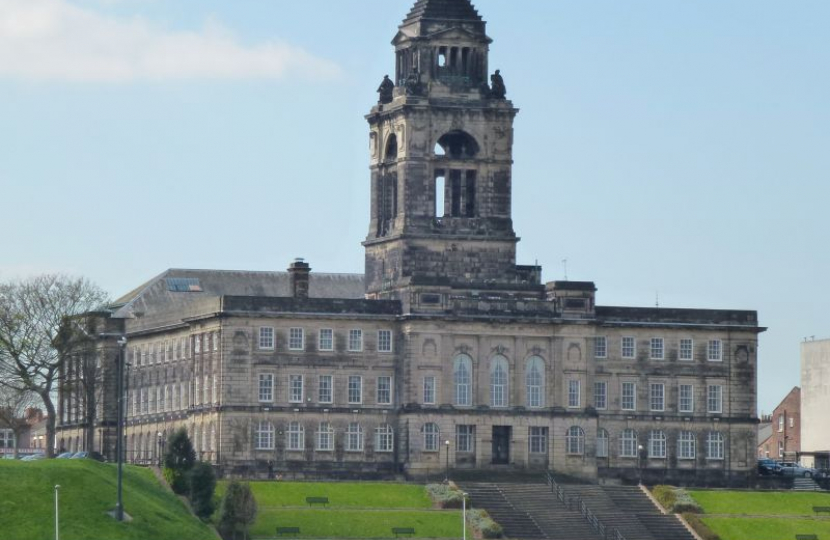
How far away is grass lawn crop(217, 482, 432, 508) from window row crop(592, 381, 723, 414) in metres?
15.3

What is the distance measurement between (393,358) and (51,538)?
37.8 m

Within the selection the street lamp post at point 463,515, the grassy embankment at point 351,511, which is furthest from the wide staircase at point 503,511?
the grassy embankment at point 351,511

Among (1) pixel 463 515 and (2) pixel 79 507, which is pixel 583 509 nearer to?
(1) pixel 463 515

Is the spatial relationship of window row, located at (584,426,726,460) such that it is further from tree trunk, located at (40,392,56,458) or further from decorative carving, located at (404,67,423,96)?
tree trunk, located at (40,392,56,458)

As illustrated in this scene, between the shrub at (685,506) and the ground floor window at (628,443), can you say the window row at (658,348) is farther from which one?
the shrub at (685,506)

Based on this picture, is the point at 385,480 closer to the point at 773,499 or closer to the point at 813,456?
the point at 773,499

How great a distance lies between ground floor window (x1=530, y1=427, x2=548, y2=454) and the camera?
163 meters

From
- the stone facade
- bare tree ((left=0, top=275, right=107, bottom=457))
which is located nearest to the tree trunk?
bare tree ((left=0, top=275, right=107, bottom=457))

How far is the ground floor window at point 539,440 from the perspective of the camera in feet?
534

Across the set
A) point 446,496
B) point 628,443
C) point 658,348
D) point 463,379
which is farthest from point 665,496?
point 463,379

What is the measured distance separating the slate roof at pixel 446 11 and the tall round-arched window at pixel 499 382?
19.8 meters

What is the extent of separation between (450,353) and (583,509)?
1338cm

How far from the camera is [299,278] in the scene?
168125 millimetres

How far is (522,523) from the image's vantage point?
493ft
